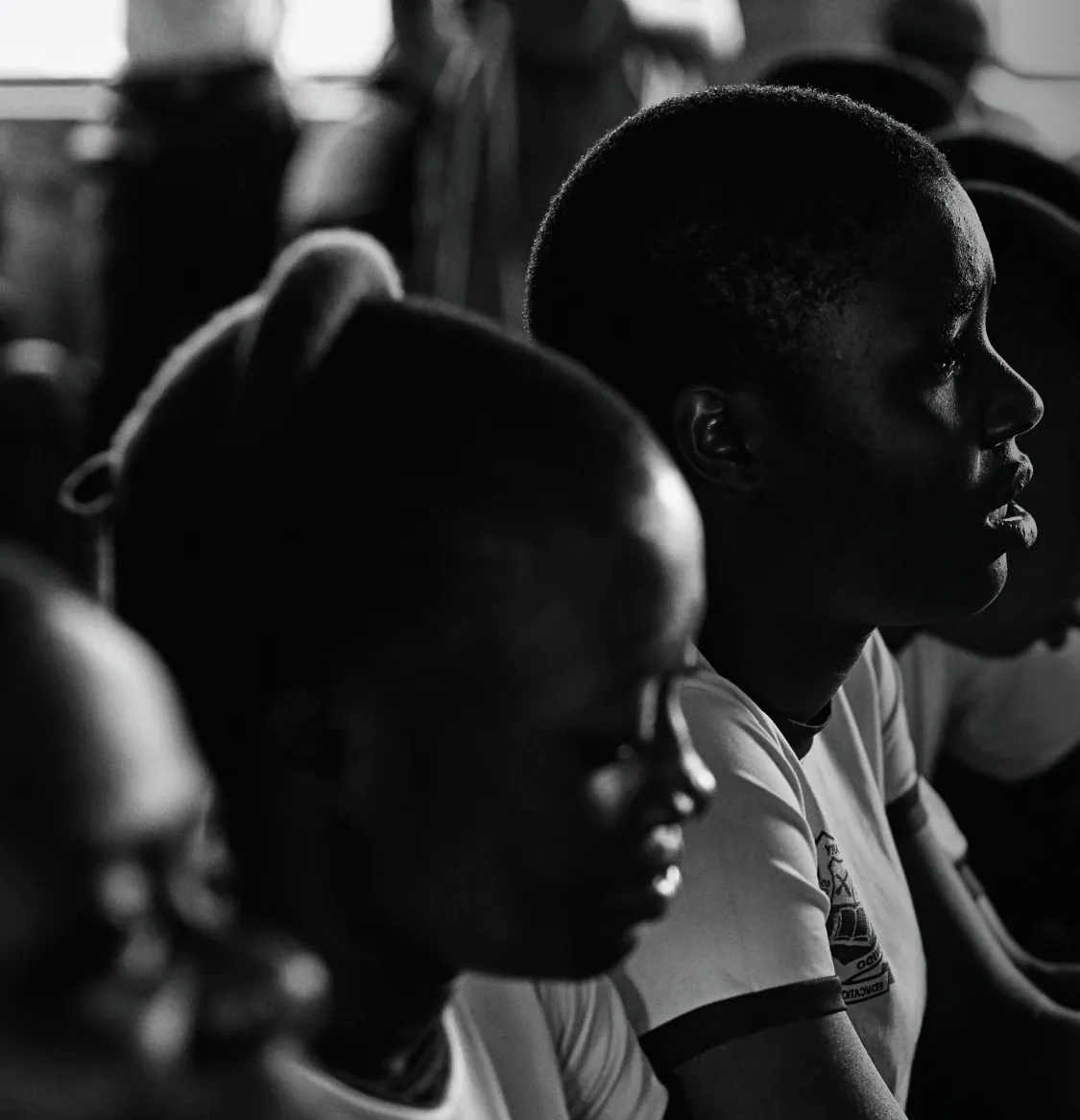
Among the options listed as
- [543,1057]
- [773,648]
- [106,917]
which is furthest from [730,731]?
[106,917]

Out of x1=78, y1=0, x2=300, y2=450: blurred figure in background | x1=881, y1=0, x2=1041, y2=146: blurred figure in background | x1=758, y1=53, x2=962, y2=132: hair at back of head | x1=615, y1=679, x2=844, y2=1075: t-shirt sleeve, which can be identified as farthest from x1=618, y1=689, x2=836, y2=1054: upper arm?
x1=881, y1=0, x2=1041, y2=146: blurred figure in background

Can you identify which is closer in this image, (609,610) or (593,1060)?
(609,610)

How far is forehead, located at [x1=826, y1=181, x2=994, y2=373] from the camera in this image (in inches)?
33.7

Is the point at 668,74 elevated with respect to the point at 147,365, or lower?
elevated

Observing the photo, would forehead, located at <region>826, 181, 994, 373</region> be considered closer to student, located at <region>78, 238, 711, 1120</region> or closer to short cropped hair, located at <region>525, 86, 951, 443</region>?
short cropped hair, located at <region>525, 86, 951, 443</region>

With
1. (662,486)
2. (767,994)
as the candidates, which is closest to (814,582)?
(767,994)

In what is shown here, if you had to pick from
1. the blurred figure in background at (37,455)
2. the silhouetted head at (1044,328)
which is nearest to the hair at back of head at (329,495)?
the blurred figure in background at (37,455)

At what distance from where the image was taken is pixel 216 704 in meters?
0.55

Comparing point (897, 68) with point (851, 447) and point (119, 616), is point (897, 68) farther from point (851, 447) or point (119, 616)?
point (119, 616)

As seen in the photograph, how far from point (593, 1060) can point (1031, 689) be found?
0.95m

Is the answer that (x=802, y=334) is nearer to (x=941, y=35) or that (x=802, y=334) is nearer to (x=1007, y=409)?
(x=1007, y=409)

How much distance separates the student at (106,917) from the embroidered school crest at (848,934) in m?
0.60

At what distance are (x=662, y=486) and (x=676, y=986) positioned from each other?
327 mm

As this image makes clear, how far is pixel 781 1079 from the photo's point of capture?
2.54 feet
